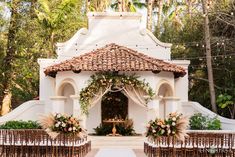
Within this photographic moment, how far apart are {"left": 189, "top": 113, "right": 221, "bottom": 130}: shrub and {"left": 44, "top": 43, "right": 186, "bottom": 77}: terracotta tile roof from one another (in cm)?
219

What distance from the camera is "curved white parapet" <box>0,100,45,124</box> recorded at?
70.3 ft

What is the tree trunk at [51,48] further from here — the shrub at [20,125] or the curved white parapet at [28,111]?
the shrub at [20,125]

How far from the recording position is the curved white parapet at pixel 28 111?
21.4m

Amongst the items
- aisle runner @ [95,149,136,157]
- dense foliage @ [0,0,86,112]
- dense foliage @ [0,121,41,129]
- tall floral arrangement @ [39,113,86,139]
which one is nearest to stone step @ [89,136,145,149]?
aisle runner @ [95,149,136,157]

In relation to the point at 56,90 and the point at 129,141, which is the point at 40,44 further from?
the point at 129,141

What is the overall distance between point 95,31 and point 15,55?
17.4 ft

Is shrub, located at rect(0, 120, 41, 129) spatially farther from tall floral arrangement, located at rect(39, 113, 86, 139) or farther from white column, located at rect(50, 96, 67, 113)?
tall floral arrangement, located at rect(39, 113, 86, 139)

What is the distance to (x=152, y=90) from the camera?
63.1ft

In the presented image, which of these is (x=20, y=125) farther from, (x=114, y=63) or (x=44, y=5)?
(x=44, y=5)

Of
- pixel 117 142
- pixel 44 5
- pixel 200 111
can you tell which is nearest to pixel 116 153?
pixel 117 142

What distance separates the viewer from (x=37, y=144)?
13.2 metres

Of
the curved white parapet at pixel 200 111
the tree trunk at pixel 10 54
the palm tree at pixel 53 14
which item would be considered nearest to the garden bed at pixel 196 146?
the curved white parapet at pixel 200 111

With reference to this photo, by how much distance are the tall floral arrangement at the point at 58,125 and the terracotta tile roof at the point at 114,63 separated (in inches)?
239

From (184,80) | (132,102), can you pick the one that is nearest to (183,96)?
(184,80)
